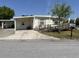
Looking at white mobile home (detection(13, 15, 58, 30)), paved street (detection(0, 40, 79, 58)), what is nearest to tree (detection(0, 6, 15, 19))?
white mobile home (detection(13, 15, 58, 30))

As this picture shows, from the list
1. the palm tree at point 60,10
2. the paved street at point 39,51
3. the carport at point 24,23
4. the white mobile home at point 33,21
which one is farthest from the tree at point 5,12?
the paved street at point 39,51

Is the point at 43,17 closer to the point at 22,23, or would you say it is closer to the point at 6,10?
the point at 22,23

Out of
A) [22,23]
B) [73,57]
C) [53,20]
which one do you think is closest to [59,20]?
[53,20]

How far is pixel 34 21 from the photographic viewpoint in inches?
1662

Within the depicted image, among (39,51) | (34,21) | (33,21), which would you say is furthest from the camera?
(33,21)

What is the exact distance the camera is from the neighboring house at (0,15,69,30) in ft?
139

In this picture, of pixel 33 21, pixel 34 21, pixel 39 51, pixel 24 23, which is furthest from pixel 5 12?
pixel 39 51

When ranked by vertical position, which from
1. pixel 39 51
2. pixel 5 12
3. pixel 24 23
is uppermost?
pixel 5 12

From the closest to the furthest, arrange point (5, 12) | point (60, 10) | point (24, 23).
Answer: point (24, 23)
point (60, 10)
point (5, 12)

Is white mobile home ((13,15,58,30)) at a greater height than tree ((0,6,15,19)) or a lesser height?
lesser

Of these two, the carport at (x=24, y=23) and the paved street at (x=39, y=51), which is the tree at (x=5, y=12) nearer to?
the carport at (x=24, y=23)

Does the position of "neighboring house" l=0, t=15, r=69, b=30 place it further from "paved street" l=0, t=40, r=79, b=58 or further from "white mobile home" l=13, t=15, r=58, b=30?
"paved street" l=0, t=40, r=79, b=58

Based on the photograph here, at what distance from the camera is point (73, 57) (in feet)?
29.7

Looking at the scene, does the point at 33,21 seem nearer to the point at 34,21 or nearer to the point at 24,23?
the point at 34,21
